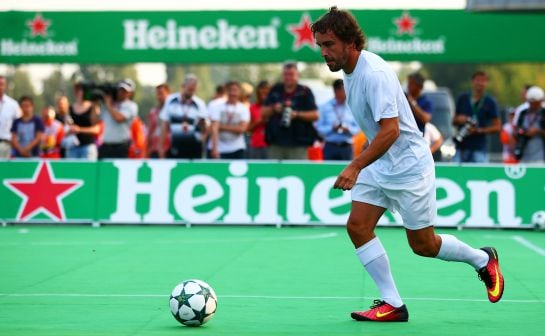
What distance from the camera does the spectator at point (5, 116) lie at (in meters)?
19.4

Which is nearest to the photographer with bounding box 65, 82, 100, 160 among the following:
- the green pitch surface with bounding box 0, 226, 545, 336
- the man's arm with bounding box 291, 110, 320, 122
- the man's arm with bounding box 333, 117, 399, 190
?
the green pitch surface with bounding box 0, 226, 545, 336

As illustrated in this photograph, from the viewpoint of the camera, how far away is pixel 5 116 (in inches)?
766

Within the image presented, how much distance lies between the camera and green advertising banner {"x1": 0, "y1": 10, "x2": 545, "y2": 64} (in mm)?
20781

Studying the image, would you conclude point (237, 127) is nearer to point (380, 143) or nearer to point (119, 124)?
point (119, 124)

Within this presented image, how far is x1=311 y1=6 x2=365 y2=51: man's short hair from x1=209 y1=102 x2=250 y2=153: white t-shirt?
1045 cm

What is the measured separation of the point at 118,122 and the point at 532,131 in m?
6.42

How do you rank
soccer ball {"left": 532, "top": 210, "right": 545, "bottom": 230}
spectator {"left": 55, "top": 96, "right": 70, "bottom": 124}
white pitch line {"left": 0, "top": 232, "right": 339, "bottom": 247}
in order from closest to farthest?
white pitch line {"left": 0, "top": 232, "right": 339, "bottom": 247} → soccer ball {"left": 532, "top": 210, "right": 545, "bottom": 230} → spectator {"left": 55, "top": 96, "right": 70, "bottom": 124}

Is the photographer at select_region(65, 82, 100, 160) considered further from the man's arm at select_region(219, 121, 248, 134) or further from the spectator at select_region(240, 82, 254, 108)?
the spectator at select_region(240, 82, 254, 108)

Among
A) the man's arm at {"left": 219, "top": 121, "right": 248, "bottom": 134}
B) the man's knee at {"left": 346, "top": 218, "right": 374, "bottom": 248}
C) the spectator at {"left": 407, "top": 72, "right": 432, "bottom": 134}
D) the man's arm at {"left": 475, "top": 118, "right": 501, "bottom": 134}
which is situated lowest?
the man's knee at {"left": 346, "top": 218, "right": 374, "bottom": 248}

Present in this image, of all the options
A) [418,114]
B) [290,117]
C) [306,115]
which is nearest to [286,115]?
[290,117]

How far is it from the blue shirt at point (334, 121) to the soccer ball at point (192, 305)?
32.5ft

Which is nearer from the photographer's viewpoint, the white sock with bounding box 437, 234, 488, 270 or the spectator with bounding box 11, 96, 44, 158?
the white sock with bounding box 437, 234, 488, 270

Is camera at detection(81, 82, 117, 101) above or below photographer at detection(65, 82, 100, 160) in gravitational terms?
above

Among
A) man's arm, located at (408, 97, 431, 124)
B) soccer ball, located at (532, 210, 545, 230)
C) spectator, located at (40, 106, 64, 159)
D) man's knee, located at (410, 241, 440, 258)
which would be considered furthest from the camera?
spectator, located at (40, 106, 64, 159)
